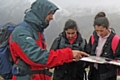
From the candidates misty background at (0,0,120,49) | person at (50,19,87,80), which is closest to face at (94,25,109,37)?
person at (50,19,87,80)

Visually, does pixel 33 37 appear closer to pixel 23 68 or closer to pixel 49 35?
pixel 23 68

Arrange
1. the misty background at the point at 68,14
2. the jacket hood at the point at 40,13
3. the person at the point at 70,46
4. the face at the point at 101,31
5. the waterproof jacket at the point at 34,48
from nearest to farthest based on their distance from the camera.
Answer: the waterproof jacket at the point at 34,48
the jacket hood at the point at 40,13
the face at the point at 101,31
the person at the point at 70,46
the misty background at the point at 68,14

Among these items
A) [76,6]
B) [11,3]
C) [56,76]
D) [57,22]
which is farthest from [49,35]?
[56,76]

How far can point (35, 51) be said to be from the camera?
10.6 feet

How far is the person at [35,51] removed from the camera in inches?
128

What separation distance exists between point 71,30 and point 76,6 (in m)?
33.4

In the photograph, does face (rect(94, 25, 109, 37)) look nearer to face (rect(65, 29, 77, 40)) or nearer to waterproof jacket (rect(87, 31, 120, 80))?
waterproof jacket (rect(87, 31, 120, 80))

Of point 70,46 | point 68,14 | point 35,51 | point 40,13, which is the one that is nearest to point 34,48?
point 35,51

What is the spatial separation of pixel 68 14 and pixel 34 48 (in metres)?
33.1

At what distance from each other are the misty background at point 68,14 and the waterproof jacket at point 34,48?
24996mm

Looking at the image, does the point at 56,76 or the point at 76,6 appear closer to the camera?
the point at 56,76

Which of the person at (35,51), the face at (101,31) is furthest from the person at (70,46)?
the person at (35,51)

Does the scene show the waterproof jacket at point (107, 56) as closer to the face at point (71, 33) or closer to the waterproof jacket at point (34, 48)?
the face at point (71, 33)

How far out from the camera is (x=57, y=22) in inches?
1337
